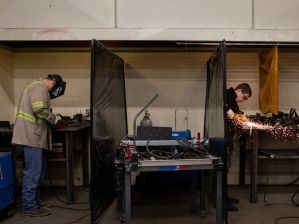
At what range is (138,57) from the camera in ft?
14.5

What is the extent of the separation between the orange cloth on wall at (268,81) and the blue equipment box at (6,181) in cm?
295

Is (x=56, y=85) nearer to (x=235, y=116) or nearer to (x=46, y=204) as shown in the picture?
(x=46, y=204)

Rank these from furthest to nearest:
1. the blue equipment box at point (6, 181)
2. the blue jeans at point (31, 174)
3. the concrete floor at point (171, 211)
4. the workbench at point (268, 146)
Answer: the workbench at point (268, 146), the blue jeans at point (31, 174), the concrete floor at point (171, 211), the blue equipment box at point (6, 181)

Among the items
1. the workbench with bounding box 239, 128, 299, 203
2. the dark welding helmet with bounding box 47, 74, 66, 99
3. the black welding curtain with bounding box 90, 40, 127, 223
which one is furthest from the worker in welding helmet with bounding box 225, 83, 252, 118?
the dark welding helmet with bounding box 47, 74, 66, 99

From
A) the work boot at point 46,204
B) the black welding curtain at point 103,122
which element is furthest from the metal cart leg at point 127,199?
the work boot at point 46,204

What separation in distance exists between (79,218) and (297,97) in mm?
3189

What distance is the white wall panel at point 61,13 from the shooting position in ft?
12.2

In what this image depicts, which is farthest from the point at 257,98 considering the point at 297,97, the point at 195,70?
the point at 195,70

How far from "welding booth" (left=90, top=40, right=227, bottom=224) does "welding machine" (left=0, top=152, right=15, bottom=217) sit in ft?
2.90

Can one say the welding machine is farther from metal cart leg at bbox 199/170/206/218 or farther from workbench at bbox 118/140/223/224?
metal cart leg at bbox 199/170/206/218

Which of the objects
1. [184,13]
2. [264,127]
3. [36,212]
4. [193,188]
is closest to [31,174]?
[36,212]

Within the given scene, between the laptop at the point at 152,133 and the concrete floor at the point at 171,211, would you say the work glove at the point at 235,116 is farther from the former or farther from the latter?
the concrete floor at the point at 171,211

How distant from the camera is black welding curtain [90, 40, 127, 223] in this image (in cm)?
297

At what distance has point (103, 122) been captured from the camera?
10.7 feet
